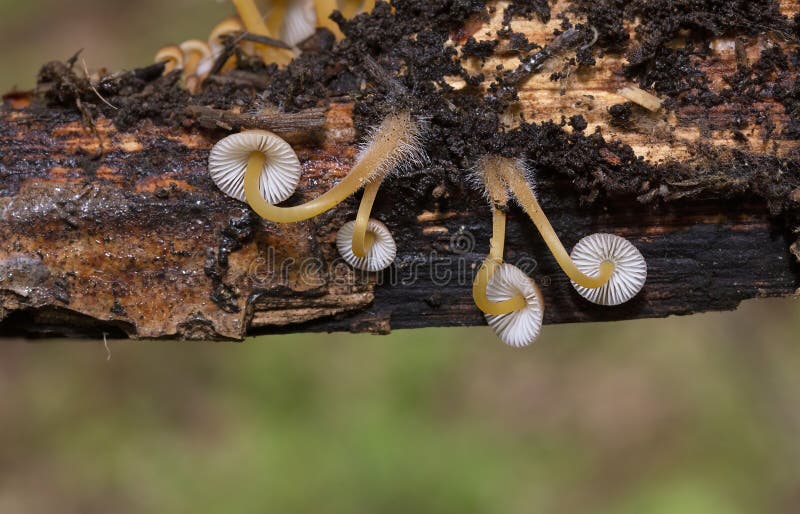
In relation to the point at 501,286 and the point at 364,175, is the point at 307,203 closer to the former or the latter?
the point at 364,175

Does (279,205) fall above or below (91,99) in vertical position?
below

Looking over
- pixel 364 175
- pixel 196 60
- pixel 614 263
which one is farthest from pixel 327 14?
pixel 614 263

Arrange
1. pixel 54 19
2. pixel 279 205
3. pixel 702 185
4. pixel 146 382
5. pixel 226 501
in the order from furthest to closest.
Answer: pixel 54 19
pixel 146 382
pixel 226 501
pixel 279 205
pixel 702 185

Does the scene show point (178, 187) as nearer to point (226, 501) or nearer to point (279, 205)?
point (279, 205)

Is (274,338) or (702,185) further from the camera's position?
(274,338)

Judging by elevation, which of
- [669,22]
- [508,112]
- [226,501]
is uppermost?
[669,22]

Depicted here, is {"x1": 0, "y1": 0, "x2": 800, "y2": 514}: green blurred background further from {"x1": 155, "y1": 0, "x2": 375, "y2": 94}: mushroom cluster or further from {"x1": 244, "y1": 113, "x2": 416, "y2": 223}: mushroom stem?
{"x1": 244, "y1": 113, "x2": 416, "y2": 223}: mushroom stem

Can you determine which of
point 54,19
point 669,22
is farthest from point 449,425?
point 54,19

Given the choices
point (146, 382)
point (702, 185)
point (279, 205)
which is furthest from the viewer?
point (146, 382)
